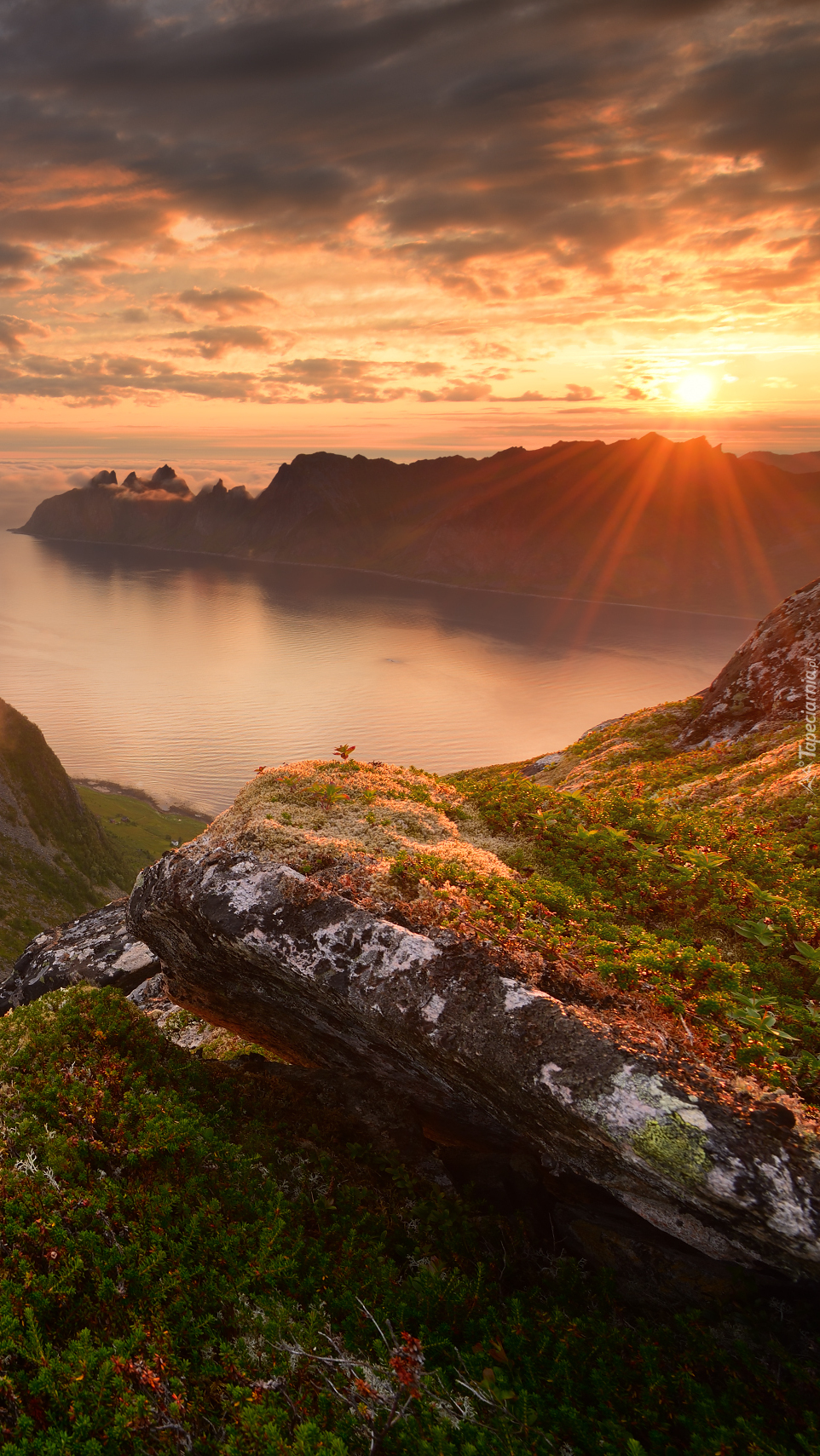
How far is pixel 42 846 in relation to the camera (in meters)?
71.5

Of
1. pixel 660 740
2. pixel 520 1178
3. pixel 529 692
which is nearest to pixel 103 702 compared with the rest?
pixel 529 692

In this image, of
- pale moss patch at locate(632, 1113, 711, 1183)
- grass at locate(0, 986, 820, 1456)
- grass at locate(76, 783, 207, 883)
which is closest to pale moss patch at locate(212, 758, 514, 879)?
grass at locate(0, 986, 820, 1456)

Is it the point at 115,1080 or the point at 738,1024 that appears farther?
the point at 115,1080

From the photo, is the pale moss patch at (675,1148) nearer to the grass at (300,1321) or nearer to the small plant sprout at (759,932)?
the grass at (300,1321)

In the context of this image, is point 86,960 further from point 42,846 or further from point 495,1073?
point 42,846

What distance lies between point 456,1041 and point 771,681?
63.7 ft

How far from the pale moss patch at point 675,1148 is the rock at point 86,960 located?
12.9 m

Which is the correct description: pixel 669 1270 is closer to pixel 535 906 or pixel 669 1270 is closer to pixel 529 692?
pixel 535 906

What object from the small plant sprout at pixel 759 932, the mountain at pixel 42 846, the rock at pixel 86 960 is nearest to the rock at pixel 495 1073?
the small plant sprout at pixel 759 932

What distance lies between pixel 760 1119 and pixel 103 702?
17415 cm

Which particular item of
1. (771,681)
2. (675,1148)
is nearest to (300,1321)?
(675,1148)

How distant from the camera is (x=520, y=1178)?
25.8 feet

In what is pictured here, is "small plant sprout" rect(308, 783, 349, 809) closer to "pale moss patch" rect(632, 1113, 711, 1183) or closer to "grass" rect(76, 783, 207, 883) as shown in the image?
"pale moss patch" rect(632, 1113, 711, 1183)

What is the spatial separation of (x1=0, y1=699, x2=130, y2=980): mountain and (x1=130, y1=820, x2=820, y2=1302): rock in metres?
58.0
